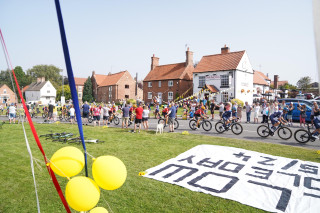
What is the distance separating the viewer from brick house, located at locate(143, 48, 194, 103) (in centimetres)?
4231

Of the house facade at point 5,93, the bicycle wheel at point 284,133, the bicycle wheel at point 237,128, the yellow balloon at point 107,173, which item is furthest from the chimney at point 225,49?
the house facade at point 5,93

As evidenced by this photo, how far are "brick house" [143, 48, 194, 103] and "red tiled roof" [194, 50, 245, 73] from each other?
11.1ft

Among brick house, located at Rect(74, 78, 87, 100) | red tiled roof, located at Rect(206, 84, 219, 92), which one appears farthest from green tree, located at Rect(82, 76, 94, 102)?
red tiled roof, located at Rect(206, 84, 219, 92)

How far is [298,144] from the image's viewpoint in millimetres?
10359

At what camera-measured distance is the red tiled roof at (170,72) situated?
42812 mm

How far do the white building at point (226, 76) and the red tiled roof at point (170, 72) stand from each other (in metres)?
3.17

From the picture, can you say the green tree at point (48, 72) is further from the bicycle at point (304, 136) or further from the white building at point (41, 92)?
the bicycle at point (304, 136)

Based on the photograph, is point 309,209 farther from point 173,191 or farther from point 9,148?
point 9,148

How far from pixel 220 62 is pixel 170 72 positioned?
10.9m

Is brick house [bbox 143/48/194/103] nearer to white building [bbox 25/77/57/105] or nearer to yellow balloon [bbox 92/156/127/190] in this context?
yellow balloon [bbox 92/156/127/190]

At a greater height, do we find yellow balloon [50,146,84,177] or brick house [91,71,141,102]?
brick house [91,71,141,102]

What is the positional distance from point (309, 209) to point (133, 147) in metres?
6.43

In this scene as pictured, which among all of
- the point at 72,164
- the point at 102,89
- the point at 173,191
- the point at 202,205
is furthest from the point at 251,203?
the point at 102,89

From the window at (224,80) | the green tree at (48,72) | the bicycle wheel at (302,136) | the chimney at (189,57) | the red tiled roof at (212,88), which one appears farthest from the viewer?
the green tree at (48,72)
